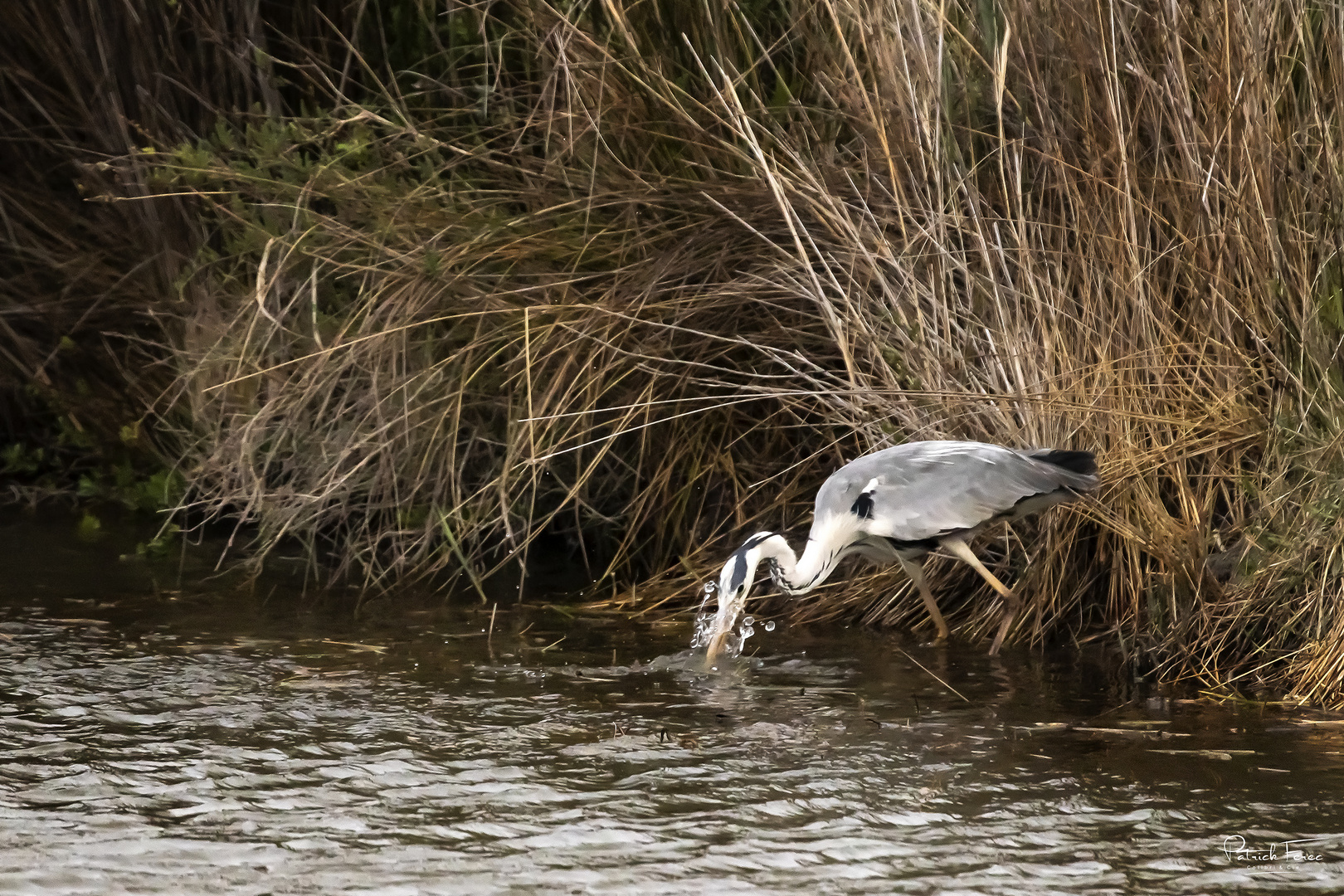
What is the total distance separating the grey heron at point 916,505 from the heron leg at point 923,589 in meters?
0.04

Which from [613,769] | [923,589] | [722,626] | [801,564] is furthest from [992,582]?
[613,769]

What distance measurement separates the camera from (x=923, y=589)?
615 cm

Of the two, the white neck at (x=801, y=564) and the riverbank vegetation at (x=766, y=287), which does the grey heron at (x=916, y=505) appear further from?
the riverbank vegetation at (x=766, y=287)

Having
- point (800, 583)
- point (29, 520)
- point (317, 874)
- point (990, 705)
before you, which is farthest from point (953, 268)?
point (29, 520)

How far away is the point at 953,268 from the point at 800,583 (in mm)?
1246

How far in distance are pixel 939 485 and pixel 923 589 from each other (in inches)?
19.9

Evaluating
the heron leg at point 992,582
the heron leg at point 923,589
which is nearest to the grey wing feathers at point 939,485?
the heron leg at point 992,582

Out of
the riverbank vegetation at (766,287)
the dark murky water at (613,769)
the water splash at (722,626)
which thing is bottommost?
the dark murky water at (613,769)

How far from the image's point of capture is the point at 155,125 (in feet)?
27.4

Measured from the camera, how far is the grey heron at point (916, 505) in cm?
→ 568

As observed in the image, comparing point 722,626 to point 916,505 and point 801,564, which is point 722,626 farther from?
point 916,505

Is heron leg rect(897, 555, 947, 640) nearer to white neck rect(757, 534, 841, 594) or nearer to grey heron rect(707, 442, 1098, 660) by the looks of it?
grey heron rect(707, 442, 1098, 660)

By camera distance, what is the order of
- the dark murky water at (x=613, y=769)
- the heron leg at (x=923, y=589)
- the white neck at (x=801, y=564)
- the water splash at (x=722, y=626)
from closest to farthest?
the dark murky water at (x=613, y=769) < the water splash at (x=722, y=626) < the white neck at (x=801, y=564) < the heron leg at (x=923, y=589)

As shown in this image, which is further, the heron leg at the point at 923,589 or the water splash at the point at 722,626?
the heron leg at the point at 923,589
